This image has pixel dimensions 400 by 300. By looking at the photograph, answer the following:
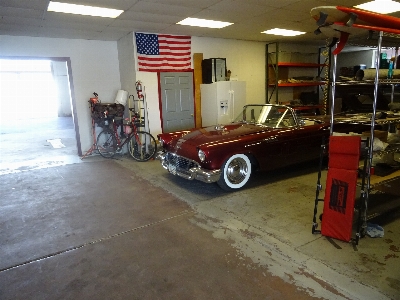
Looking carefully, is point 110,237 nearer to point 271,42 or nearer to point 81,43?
point 81,43

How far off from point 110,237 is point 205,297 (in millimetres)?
1478

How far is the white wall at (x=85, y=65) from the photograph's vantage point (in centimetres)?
681

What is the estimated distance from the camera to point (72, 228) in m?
3.52

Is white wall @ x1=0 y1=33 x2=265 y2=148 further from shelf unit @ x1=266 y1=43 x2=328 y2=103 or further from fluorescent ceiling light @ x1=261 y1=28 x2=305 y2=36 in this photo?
shelf unit @ x1=266 y1=43 x2=328 y2=103

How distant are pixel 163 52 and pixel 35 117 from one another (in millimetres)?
16675

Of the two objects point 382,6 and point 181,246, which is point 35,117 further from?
point 382,6

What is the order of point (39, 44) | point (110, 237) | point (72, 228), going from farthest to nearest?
point (39, 44)
point (72, 228)
point (110, 237)

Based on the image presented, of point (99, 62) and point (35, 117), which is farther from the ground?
point (99, 62)

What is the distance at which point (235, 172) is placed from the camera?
15.5 ft

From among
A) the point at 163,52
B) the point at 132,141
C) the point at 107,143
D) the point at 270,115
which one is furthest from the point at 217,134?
the point at 107,143

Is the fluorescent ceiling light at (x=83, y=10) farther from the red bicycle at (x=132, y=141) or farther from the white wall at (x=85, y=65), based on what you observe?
the red bicycle at (x=132, y=141)

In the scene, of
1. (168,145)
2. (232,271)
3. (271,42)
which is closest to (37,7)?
(168,145)

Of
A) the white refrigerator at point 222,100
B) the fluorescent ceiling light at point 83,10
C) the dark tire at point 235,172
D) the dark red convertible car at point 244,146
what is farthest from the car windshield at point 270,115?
the fluorescent ceiling light at point 83,10

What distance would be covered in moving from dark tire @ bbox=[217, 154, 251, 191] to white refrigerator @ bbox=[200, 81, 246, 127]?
2.75 meters
